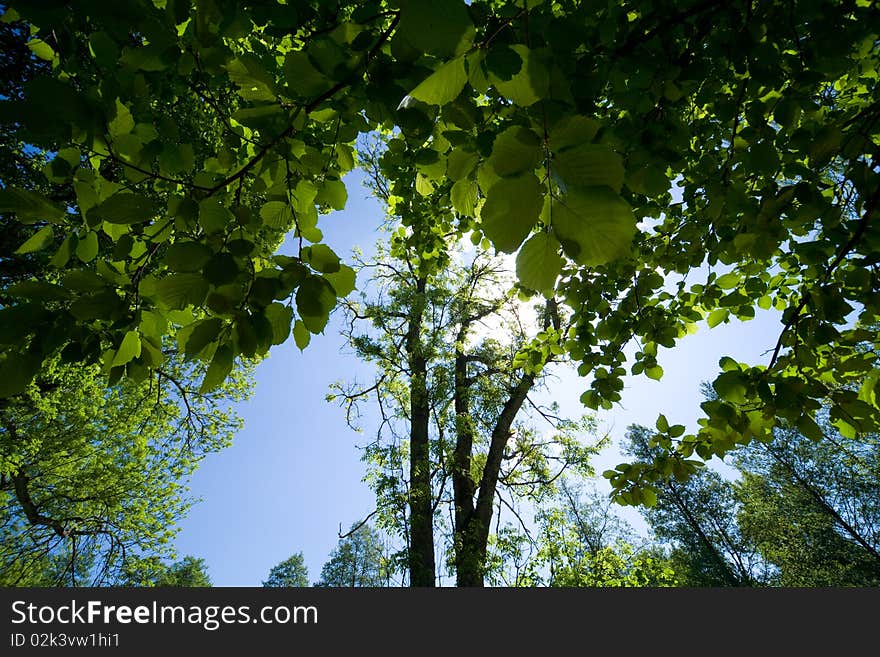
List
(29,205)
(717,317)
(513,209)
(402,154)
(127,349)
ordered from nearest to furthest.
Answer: (513,209), (29,205), (127,349), (402,154), (717,317)

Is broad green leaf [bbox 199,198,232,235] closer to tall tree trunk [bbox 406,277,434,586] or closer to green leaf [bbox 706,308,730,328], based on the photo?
green leaf [bbox 706,308,730,328]

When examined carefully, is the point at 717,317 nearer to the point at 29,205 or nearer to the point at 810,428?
the point at 810,428

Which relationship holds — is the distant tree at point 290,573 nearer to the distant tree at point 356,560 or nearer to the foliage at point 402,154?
the distant tree at point 356,560

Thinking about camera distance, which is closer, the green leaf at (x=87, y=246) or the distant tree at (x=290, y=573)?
the green leaf at (x=87, y=246)

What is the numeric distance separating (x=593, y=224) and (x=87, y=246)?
3.69ft

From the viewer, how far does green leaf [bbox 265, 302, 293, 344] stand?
866mm

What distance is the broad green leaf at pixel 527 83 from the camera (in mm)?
531

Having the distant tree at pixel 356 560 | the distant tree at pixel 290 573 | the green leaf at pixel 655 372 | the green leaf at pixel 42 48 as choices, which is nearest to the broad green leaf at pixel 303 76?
the green leaf at pixel 42 48

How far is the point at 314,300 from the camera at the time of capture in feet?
2.78

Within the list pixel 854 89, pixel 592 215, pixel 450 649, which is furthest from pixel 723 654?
pixel 854 89

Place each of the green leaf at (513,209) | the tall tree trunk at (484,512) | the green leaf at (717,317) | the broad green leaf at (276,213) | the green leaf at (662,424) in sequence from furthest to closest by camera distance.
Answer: the tall tree trunk at (484,512)
the green leaf at (717,317)
the green leaf at (662,424)
the broad green leaf at (276,213)
the green leaf at (513,209)

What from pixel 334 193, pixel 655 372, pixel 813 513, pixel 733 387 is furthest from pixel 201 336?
pixel 813 513

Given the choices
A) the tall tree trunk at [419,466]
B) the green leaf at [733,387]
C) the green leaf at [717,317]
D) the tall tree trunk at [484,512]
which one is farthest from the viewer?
the tall tree trunk at [419,466]

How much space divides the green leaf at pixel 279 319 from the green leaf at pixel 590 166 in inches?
24.8
